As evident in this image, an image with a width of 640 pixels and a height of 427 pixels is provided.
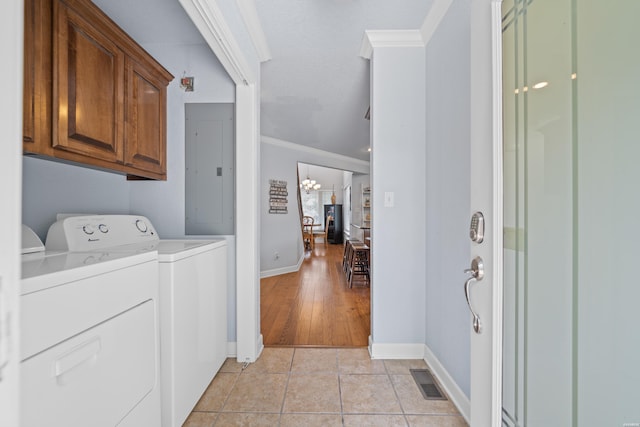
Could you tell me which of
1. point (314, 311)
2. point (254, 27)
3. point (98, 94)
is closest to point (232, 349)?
point (314, 311)

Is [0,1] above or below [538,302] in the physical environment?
above

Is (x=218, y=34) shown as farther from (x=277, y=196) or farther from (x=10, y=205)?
(x=277, y=196)

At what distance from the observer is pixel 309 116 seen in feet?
12.7

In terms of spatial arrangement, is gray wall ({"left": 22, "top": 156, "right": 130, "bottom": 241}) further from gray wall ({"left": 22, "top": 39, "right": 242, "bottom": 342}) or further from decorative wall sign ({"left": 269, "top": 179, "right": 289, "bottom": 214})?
decorative wall sign ({"left": 269, "top": 179, "right": 289, "bottom": 214})

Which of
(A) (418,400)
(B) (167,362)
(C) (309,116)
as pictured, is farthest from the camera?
(C) (309,116)

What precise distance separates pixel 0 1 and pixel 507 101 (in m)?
1.08

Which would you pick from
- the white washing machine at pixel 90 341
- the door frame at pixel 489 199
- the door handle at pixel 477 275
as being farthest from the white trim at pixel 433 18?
the white washing machine at pixel 90 341

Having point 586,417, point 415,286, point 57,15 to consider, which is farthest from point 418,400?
point 57,15

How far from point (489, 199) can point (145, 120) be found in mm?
1938

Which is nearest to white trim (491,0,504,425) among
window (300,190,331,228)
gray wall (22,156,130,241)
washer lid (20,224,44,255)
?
washer lid (20,224,44,255)

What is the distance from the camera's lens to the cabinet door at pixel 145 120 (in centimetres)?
159

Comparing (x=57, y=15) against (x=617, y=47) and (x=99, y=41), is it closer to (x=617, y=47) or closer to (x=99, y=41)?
(x=99, y=41)

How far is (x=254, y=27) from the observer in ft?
6.38

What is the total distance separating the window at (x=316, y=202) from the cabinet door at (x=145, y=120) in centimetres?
1016
